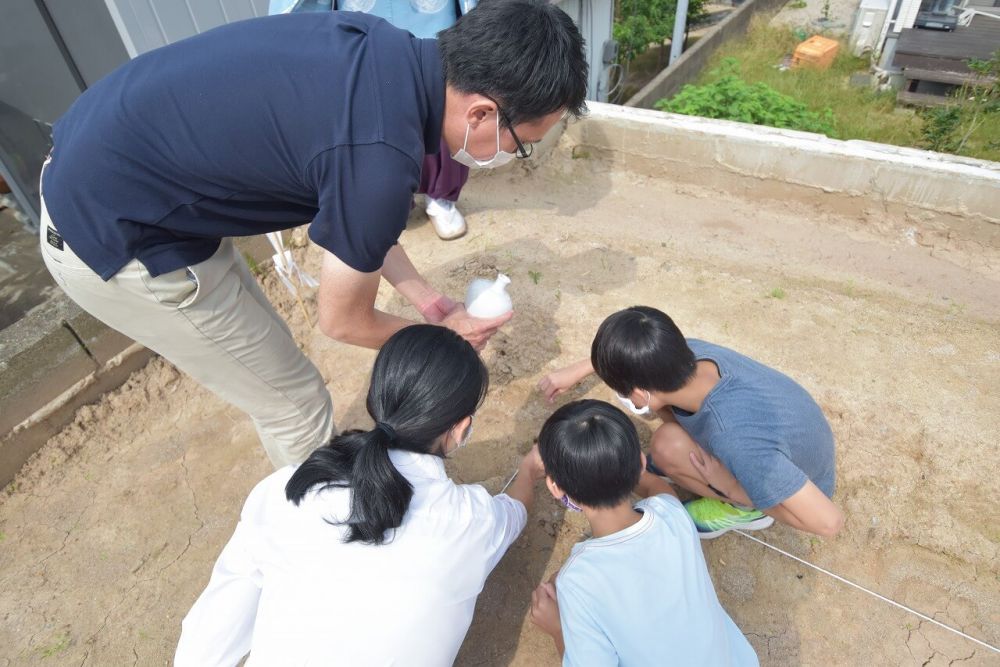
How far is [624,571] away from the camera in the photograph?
1412 mm

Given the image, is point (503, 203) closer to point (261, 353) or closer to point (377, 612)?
point (261, 353)

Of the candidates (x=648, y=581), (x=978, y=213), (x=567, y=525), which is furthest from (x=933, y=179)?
(x=648, y=581)

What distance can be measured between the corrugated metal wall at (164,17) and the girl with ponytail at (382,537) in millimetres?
2742

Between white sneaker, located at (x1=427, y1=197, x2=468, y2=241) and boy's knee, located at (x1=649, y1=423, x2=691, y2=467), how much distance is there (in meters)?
1.99

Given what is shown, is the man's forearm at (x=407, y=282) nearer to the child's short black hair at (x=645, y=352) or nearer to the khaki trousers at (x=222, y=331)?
the khaki trousers at (x=222, y=331)

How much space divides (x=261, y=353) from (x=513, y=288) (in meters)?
1.63

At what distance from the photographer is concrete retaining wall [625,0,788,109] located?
5262mm

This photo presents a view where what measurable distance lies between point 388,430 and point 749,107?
12.9 feet

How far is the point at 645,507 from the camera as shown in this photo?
156 cm

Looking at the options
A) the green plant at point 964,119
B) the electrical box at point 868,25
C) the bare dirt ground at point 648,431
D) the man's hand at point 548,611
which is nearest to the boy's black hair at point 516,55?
the man's hand at point 548,611

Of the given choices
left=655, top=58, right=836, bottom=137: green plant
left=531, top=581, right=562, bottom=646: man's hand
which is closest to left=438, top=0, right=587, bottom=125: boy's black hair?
left=531, top=581, right=562, bottom=646: man's hand

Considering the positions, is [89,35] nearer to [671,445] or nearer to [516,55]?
[516,55]

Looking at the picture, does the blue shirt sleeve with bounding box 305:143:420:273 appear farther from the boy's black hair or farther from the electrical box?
the electrical box

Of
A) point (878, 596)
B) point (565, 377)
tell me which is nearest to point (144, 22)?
point (565, 377)
